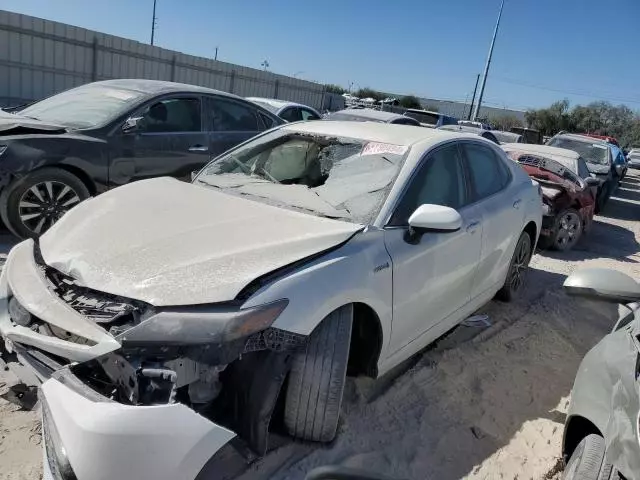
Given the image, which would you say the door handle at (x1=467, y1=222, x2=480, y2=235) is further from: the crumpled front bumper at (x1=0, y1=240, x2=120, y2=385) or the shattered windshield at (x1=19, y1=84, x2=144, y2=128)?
the shattered windshield at (x1=19, y1=84, x2=144, y2=128)

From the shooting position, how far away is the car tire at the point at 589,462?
203 centimetres

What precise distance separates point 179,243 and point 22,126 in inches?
143

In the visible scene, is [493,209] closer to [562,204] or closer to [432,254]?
[432,254]

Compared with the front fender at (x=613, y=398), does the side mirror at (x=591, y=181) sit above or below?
above

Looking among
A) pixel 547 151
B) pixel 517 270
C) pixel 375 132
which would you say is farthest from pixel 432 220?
pixel 547 151

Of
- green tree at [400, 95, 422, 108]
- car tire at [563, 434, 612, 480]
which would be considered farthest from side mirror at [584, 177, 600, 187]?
green tree at [400, 95, 422, 108]

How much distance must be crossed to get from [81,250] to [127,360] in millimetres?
859

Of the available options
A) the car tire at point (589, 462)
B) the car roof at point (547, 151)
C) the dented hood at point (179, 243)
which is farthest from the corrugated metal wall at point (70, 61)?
the car tire at point (589, 462)

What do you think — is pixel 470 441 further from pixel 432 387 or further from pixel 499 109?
pixel 499 109

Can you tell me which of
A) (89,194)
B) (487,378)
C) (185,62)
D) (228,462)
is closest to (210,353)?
(228,462)

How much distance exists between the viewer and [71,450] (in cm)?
190

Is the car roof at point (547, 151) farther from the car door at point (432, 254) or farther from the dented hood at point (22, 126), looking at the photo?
the dented hood at point (22, 126)

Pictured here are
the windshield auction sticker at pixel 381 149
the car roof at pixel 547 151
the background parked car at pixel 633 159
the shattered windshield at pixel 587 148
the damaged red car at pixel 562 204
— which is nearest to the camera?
the windshield auction sticker at pixel 381 149

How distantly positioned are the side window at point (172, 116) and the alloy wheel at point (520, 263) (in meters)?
3.98
